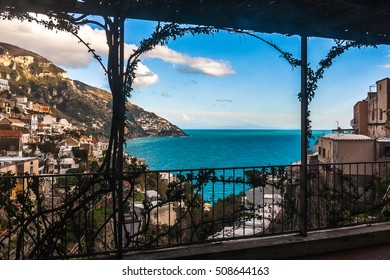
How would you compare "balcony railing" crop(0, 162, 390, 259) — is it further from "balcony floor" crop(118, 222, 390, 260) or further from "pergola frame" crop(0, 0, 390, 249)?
"pergola frame" crop(0, 0, 390, 249)

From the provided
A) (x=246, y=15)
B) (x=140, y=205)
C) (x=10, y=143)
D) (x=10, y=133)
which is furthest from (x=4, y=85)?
(x=246, y=15)

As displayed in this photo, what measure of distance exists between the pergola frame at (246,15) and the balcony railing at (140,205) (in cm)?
26

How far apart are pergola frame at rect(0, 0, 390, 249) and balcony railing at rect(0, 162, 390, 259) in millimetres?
259

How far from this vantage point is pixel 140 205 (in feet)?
9.96

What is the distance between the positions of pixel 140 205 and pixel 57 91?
9.91 ft

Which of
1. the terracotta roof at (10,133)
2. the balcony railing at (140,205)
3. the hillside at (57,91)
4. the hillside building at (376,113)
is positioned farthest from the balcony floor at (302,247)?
the hillside building at (376,113)

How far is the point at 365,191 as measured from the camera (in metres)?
3.71

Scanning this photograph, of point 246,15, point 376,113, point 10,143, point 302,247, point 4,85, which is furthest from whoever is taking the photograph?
point 376,113

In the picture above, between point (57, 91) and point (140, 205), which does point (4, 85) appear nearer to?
point (57, 91)

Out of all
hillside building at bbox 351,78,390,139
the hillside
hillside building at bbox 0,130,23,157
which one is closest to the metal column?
the hillside

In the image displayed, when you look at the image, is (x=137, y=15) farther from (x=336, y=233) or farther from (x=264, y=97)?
(x=264, y=97)

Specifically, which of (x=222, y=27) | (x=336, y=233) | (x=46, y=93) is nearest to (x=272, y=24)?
(x=222, y=27)

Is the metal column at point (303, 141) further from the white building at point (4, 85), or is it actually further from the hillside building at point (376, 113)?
the white building at point (4, 85)
